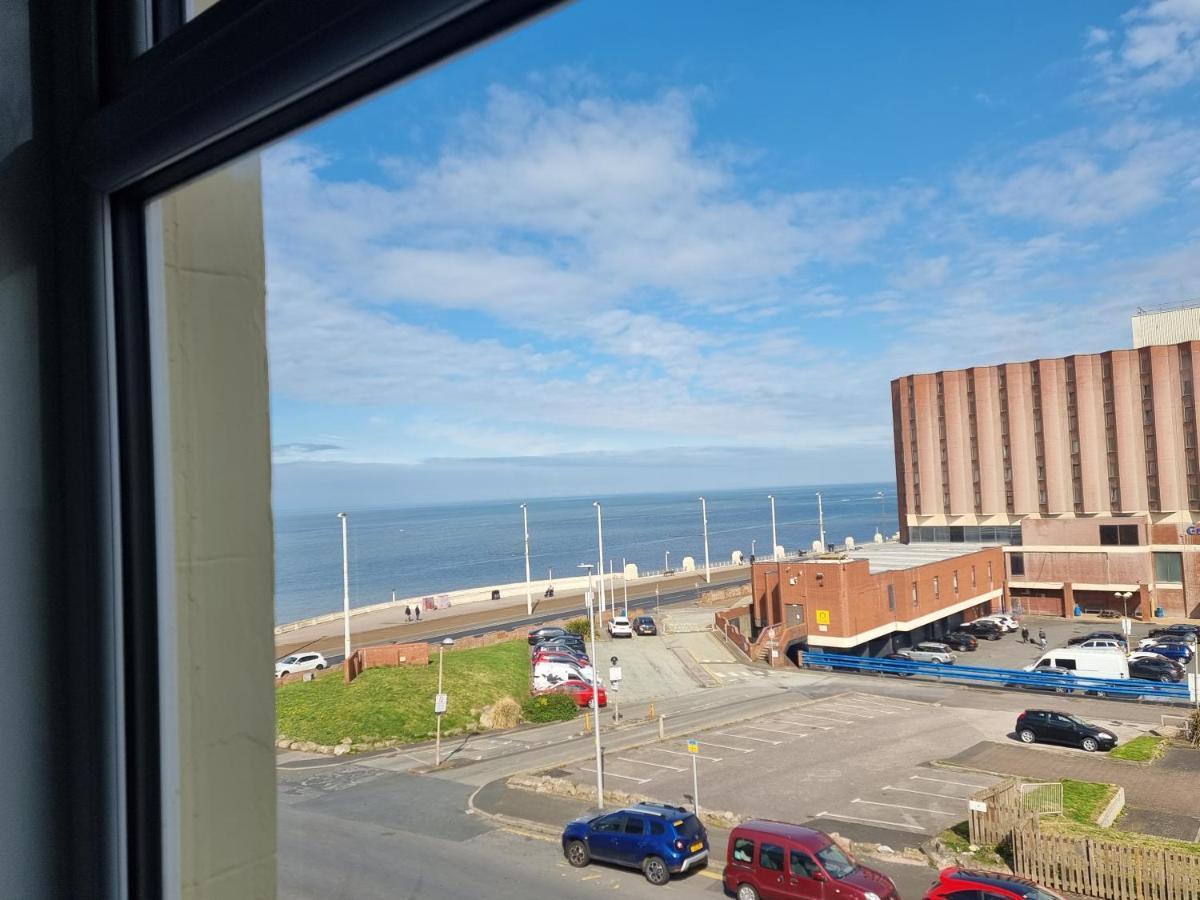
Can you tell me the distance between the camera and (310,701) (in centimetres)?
288

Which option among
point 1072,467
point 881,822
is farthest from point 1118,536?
point 881,822

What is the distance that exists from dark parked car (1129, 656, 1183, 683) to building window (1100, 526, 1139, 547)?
4709mm

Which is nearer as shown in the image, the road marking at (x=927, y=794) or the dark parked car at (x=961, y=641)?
the road marking at (x=927, y=794)

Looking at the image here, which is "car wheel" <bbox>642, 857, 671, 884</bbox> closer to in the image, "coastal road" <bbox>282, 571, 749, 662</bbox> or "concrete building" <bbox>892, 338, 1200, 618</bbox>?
"coastal road" <bbox>282, 571, 749, 662</bbox>

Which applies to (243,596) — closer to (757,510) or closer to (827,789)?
(827,789)

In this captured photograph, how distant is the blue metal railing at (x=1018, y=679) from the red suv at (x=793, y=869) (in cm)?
→ 479

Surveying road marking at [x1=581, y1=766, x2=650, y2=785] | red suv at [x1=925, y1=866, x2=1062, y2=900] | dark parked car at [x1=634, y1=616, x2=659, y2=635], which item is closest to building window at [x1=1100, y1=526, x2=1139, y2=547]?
red suv at [x1=925, y1=866, x2=1062, y2=900]

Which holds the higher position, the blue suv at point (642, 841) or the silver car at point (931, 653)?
the blue suv at point (642, 841)

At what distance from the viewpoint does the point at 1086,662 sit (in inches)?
343

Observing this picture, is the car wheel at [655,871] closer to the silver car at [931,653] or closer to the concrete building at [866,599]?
the concrete building at [866,599]

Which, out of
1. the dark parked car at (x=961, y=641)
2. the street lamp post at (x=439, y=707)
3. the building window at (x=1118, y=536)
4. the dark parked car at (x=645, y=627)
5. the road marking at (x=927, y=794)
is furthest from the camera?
the dark parked car at (x=645, y=627)

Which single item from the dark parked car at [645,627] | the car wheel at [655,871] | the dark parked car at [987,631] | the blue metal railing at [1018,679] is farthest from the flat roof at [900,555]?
the car wheel at [655,871]

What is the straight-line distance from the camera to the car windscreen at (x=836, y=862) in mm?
3330

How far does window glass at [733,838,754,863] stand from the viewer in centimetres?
369
